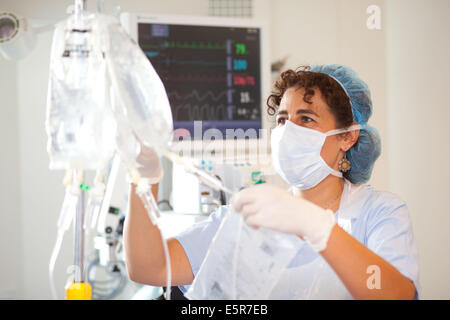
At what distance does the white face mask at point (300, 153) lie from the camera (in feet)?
4.44

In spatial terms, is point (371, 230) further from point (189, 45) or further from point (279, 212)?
point (189, 45)

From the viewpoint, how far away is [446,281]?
284cm

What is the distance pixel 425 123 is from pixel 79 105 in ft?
8.55

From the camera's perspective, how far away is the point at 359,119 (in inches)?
56.6

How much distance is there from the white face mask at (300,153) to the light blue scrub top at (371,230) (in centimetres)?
12

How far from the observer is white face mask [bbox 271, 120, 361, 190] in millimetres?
1354

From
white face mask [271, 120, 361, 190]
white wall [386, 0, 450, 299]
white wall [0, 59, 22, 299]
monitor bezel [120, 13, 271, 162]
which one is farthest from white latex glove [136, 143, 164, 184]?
white wall [386, 0, 450, 299]

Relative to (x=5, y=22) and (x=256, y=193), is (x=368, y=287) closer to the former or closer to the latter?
(x=256, y=193)

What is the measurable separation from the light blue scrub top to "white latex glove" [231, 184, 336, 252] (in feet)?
1.08

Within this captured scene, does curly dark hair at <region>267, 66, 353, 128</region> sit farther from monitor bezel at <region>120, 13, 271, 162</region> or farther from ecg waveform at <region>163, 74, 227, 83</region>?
ecg waveform at <region>163, 74, 227, 83</region>

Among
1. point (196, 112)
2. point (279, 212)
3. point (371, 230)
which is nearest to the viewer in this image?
point (279, 212)

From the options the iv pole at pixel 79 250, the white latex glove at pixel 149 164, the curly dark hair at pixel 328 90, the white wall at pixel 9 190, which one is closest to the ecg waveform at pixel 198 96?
the white wall at pixel 9 190

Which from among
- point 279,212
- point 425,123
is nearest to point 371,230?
point 279,212
